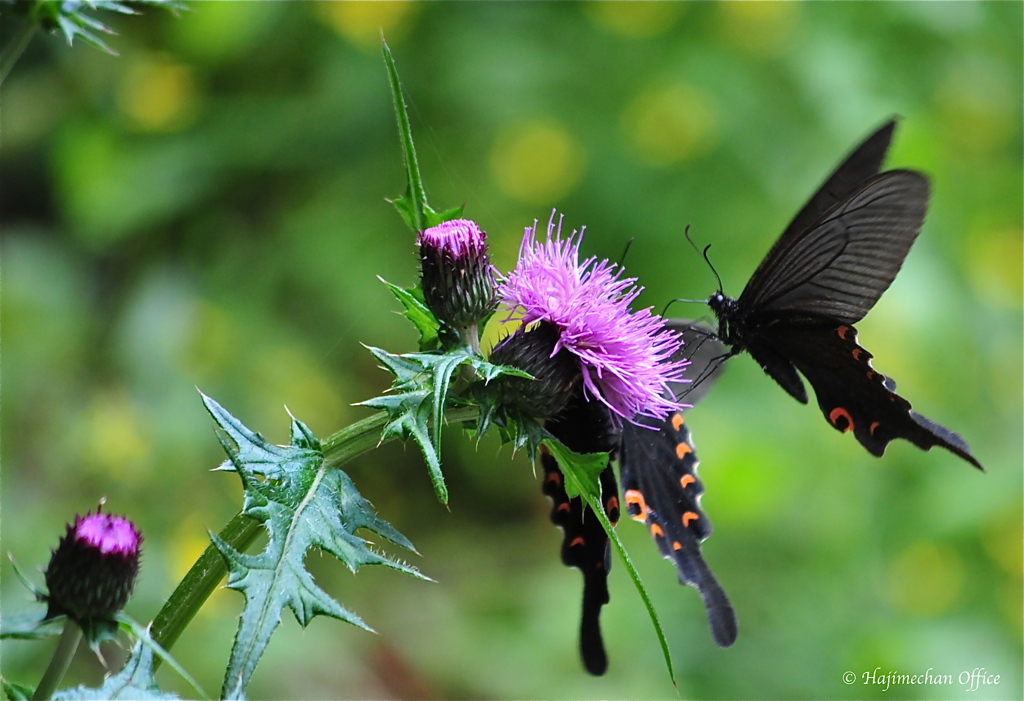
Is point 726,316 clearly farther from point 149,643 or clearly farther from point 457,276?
point 149,643

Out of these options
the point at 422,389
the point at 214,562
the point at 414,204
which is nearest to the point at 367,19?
the point at 414,204

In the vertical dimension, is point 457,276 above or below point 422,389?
above

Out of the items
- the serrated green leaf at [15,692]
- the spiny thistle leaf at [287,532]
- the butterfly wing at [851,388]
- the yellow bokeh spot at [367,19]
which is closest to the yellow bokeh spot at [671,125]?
the yellow bokeh spot at [367,19]

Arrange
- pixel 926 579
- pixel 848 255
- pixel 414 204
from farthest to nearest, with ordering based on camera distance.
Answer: pixel 926 579 → pixel 848 255 → pixel 414 204

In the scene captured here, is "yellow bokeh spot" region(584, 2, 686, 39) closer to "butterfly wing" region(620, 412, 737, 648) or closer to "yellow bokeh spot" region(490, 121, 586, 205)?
"yellow bokeh spot" region(490, 121, 586, 205)

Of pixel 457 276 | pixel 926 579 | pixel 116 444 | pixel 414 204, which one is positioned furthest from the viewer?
pixel 926 579

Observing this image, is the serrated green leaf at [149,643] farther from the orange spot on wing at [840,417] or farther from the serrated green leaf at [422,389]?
the orange spot on wing at [840,417]

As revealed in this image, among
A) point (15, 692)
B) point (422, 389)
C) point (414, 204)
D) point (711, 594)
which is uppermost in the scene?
point (414, 204)

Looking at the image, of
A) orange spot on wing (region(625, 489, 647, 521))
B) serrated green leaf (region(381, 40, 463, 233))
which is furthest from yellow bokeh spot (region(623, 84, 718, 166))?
serrated green leaf (region(381, 40, 463, 233))
